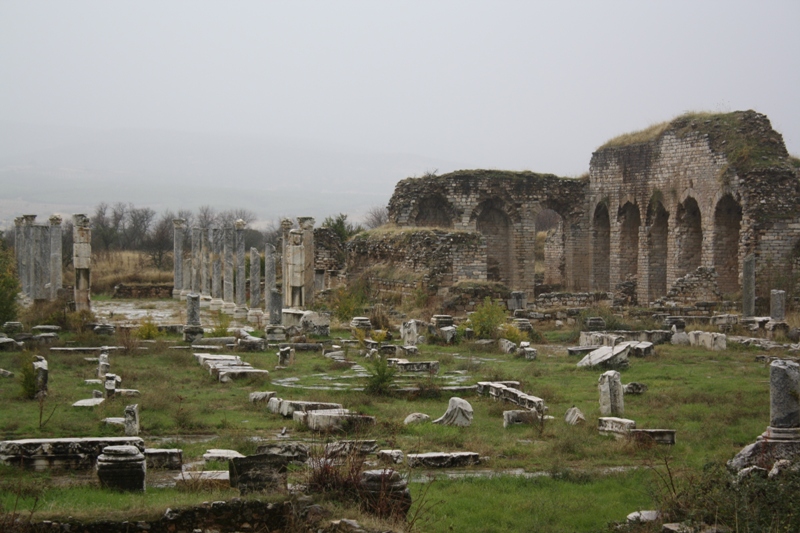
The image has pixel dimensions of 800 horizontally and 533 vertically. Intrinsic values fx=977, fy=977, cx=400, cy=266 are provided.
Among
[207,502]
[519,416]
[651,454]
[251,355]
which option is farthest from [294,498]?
[251,355]

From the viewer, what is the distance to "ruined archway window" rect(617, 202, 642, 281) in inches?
1430

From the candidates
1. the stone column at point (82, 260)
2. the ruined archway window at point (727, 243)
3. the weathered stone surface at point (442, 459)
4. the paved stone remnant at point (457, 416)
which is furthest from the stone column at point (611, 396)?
the ruined archway window at point (727, 243)

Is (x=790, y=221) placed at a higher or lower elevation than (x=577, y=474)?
higher

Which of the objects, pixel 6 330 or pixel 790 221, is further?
pixel 790 221

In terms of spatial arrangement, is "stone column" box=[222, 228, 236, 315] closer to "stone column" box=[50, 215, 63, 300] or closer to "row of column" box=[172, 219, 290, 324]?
"row of column" box=[172, 219, 290, 324]

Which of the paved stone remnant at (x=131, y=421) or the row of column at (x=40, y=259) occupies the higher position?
the row of column at (x=40, y=259)

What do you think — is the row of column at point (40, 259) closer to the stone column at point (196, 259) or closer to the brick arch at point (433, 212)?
the stone column at point (196, 259)

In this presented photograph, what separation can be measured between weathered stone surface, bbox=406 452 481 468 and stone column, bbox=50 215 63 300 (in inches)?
987

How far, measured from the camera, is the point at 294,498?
7531mm

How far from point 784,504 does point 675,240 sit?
26470 mm

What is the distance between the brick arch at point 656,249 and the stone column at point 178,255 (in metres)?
17.7

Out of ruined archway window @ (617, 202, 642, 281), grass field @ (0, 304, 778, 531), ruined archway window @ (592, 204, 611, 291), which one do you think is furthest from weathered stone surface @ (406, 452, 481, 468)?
ruined archway window @ (592, 204, 611, 291)

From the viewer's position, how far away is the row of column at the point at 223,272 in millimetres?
30625

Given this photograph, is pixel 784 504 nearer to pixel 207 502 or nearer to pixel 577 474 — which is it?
pixel 577 474
